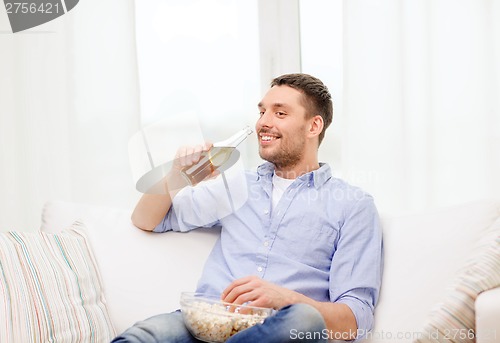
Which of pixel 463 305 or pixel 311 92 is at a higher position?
pixel 311 92

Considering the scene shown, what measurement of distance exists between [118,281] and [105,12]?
1.49 m

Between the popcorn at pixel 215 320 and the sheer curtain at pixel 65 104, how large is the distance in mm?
1555

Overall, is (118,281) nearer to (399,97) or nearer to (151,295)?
(151,295)

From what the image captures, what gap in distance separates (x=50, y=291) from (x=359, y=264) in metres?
0.82

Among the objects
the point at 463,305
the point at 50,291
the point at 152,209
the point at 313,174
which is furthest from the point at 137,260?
the point at 463,305

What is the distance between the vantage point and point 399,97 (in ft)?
9.09

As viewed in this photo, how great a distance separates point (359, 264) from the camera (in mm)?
1830

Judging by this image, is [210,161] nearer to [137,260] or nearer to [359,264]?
[137,260]

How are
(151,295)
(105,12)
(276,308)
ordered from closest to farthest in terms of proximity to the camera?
(276,308), (151,295), (105,12)

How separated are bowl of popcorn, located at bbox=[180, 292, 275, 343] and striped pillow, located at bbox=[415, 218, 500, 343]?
0.36m

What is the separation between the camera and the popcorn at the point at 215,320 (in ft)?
5.05

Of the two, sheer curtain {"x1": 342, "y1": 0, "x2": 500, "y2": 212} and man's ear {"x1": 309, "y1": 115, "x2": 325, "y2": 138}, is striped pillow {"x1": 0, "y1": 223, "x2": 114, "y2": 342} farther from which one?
sheer curtain {"x1": 342, "y1": 0, "x2": 500, "y2": 212}

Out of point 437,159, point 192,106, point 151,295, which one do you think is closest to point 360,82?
point 437,159

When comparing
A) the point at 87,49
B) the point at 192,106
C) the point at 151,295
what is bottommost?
the point at 151,295
